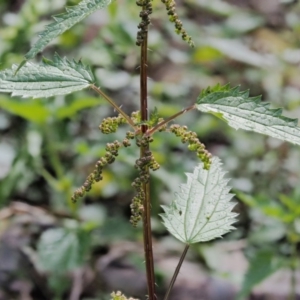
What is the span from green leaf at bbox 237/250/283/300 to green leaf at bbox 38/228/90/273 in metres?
0.57

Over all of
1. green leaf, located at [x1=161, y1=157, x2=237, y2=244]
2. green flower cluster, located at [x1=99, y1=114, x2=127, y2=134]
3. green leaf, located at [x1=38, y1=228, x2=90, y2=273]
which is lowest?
green leaf, located at [x1=38, y1=228, x2=90, y2=273]

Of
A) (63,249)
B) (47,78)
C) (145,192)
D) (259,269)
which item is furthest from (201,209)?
(63,249)

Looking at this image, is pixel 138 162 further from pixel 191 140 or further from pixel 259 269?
pixel 259 269

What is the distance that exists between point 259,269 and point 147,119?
3.46 feet

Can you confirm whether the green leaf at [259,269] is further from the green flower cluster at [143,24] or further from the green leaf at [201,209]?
the green flower cluster at [143,24]

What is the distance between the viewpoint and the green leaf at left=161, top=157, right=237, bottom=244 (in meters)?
1.06

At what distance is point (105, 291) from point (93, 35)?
1.85 meters

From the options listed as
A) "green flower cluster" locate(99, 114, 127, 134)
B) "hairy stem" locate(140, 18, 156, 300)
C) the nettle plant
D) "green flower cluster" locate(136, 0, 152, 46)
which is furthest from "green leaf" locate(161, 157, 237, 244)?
"green flower cluster" locate(136, 0, 152, 46)

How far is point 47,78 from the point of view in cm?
97

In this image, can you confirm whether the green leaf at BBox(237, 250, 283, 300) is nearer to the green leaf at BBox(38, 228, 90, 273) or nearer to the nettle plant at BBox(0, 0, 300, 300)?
the green leaf at BBox(38, 228, 90, 273)

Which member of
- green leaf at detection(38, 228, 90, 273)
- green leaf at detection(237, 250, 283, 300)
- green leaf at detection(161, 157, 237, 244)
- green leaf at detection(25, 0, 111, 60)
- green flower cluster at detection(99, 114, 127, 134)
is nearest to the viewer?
green leaf at detection(25, 0, 111, 60)

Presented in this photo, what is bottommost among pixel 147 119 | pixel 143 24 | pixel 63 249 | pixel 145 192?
pixel 63 249

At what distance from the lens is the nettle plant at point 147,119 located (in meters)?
0.88

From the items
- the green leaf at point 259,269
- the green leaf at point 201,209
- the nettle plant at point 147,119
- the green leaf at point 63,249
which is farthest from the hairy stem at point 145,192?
the green leaf at point 63,249
